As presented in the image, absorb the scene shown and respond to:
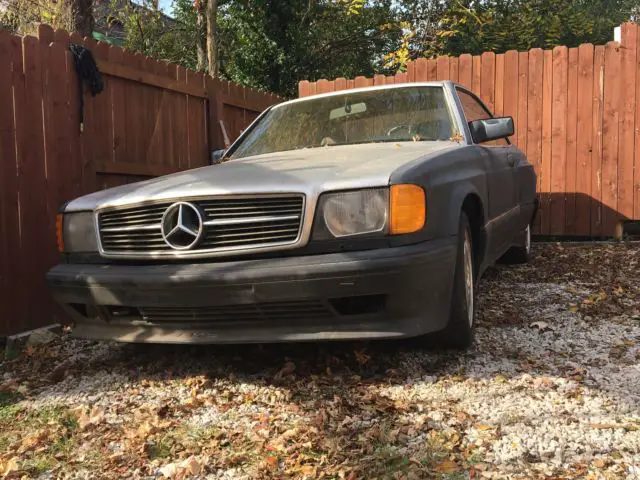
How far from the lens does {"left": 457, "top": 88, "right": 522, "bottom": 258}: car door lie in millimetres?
3982

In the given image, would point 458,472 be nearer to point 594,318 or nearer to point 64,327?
point 594,318

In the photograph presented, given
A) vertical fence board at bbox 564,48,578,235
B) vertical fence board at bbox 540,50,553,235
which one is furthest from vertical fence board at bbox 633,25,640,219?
vertical fence board at bbox 540,50,553,235

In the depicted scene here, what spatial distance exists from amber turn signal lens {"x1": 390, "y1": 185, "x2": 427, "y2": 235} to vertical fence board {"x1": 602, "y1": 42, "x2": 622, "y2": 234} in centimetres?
510

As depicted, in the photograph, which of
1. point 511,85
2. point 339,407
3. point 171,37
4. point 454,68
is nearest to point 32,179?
point 339,407

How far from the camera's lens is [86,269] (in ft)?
10.3

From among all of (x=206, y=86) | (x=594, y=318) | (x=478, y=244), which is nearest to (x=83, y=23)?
(x=206, y=86)

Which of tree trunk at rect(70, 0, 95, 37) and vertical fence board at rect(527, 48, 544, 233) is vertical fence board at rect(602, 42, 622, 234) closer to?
vertical fence board at rect(527, 48, 544, 233)

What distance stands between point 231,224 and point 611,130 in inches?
223

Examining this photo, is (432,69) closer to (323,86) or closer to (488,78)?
(488,78)

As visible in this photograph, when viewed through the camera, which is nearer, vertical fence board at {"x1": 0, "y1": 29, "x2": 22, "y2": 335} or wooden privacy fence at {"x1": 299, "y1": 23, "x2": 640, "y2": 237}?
vertical fence board at {"x1": 0, "y1": 29, "x2": 22, "y2": 335}

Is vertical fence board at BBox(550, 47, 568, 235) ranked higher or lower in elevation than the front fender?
higher

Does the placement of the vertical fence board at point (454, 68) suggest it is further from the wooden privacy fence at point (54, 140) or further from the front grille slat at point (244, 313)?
the front grille slat at point (244, 313)

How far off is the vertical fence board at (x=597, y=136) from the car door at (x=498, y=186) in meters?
2.20

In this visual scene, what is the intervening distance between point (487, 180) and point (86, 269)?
2479mm
